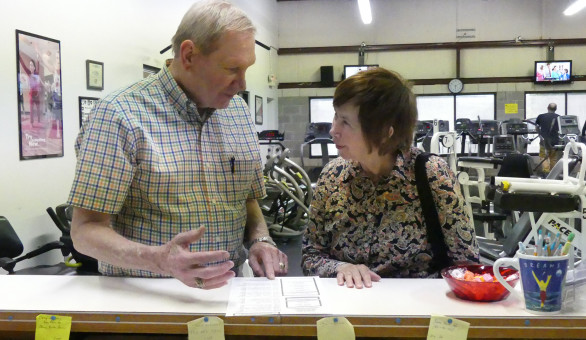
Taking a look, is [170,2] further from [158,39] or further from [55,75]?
[55,75]

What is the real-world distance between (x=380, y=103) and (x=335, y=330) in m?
0.71

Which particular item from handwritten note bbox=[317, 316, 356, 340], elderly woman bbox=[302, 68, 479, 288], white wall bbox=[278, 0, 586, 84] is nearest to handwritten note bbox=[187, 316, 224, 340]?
handwritten note bbox=[317, 316, 356, 340]

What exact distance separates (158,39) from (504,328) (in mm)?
5812

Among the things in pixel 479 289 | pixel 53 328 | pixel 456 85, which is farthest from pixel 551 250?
pixel 456 85

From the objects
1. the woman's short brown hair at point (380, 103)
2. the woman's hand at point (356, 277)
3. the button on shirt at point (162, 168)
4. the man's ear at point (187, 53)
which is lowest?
the woman's hand at point (356, 277)

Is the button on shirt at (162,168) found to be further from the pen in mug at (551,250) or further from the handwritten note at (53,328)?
the pen in mug at (551,250)

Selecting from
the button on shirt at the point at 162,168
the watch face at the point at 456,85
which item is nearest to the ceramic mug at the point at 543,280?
the button on shirt at the point at 162,168

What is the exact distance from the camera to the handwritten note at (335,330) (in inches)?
44.5

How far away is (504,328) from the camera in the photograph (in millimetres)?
1138

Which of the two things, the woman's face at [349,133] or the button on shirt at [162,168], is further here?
the woman's face at [349,133]

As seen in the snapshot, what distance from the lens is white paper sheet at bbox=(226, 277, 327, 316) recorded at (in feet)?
3.89

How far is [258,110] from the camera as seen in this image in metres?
10.7

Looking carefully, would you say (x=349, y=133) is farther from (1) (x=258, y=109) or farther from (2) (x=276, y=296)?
(1) (x=258, y=109)

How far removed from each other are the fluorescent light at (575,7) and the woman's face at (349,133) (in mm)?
10532
